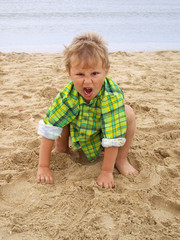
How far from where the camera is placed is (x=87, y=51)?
1.64m

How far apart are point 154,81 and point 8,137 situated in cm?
232

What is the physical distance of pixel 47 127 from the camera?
181cm

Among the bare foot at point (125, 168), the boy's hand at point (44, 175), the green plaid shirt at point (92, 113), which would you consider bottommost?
the boy's hand at point (44, 175)

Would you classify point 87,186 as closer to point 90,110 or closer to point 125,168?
point 125,168

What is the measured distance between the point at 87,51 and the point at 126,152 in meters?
0.78

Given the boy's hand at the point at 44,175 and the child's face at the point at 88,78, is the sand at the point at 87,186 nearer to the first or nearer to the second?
the boy's hand at the point at 44,175

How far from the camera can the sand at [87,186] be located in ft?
4.66

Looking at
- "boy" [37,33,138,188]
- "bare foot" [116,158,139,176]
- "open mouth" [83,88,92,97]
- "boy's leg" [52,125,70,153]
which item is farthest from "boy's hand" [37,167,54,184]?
"open mouth" [83,88,92,97]

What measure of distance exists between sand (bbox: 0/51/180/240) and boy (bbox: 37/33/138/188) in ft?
0.40

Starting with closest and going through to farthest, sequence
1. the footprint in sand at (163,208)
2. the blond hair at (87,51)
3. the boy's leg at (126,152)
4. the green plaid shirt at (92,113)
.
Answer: the footprint in sand at (163,208)
the blond hair at (87,51)
the green plaid shirt at (92,113)
the boy's leg at (126,152)

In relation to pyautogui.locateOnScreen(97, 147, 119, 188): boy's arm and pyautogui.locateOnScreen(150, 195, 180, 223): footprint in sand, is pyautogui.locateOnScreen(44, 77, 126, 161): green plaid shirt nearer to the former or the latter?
pyautogui.locateOnScreen(97, 147, 119, 188): boy's arm

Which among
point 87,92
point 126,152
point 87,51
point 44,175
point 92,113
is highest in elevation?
point 87,51

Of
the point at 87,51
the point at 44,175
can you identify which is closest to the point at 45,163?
the point at 44,175

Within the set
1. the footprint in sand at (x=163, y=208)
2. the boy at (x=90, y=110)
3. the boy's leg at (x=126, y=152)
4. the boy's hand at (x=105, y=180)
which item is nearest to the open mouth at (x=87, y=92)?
the boy at (x=90, y=110)
